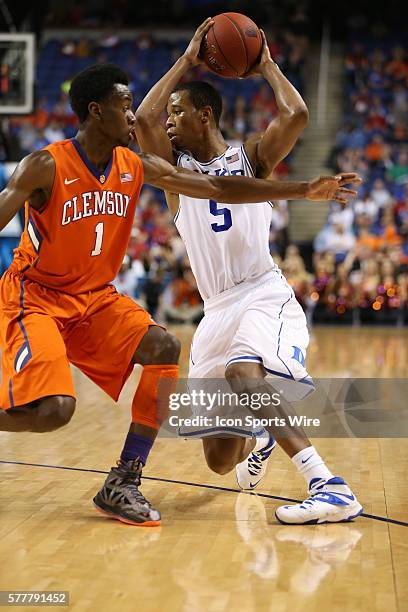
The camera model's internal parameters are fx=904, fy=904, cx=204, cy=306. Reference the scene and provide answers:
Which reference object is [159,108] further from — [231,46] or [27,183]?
[27,183]

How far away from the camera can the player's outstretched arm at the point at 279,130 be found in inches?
171

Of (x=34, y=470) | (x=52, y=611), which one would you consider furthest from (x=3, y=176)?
(x=52, y=611)

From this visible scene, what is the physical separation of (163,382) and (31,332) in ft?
2.02

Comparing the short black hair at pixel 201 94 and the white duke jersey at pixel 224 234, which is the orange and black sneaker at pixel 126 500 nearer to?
the white duke jersey at pixel 224 234

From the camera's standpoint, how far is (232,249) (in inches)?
172

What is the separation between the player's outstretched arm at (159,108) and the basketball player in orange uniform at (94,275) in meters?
0.33

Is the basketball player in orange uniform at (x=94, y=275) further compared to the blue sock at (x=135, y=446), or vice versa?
the blue sock at (x=135, y=446)

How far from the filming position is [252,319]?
4.14 meters

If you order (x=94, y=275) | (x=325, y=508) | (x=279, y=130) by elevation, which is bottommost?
(x=325, y=508)

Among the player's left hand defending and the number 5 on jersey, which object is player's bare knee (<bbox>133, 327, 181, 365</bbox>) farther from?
the player's left hand defending

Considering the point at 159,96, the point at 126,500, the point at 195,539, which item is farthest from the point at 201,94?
the point at 195,539

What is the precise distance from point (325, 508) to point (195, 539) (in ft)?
1.97

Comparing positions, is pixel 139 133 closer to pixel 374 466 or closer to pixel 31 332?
pixel 31 332

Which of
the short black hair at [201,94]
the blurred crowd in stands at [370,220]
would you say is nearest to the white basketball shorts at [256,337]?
the short black hair at [201,94]
